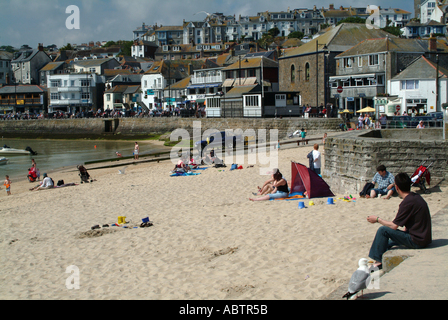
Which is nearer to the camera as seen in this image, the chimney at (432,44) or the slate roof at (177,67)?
the chimney at (432,44)

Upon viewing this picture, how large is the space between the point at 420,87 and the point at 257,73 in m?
23.8

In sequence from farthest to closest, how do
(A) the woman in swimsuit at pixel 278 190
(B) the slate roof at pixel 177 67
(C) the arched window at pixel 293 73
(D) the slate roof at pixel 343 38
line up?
(B) the slate roof at pixel 177 67
(C) the arched window at pixel 293 73
(D) the slate roof at pixel 343 38
(A) the woman in swimsuit at pixel 278 190

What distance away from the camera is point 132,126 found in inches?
2243

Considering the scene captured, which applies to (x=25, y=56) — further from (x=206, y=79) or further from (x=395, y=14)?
(x=395, y=14)

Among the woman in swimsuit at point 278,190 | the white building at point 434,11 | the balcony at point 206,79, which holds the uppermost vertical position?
the white building at point 434,11

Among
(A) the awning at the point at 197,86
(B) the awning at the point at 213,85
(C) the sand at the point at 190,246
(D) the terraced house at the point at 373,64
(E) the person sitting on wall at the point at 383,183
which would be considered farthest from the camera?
(A) the awning at the point at 197,86

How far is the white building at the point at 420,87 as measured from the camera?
36594 mm

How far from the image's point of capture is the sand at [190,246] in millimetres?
6168

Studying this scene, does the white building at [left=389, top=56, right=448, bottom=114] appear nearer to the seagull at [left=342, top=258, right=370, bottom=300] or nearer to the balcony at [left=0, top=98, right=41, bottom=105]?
the seagull at [left=342, top=258, right=370, bottom=300]

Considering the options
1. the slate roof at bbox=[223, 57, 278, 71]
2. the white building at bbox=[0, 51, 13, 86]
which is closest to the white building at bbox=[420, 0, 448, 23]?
the slate roof at bbox=[223, 57, 278, 71]

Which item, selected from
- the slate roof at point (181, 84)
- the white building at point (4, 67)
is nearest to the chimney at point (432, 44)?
the slate roof at point (181, 84)

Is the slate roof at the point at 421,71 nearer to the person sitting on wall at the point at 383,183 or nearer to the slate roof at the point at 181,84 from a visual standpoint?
the person sitting on wall at the point at 383,183

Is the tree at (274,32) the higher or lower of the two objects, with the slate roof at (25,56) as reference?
higher
